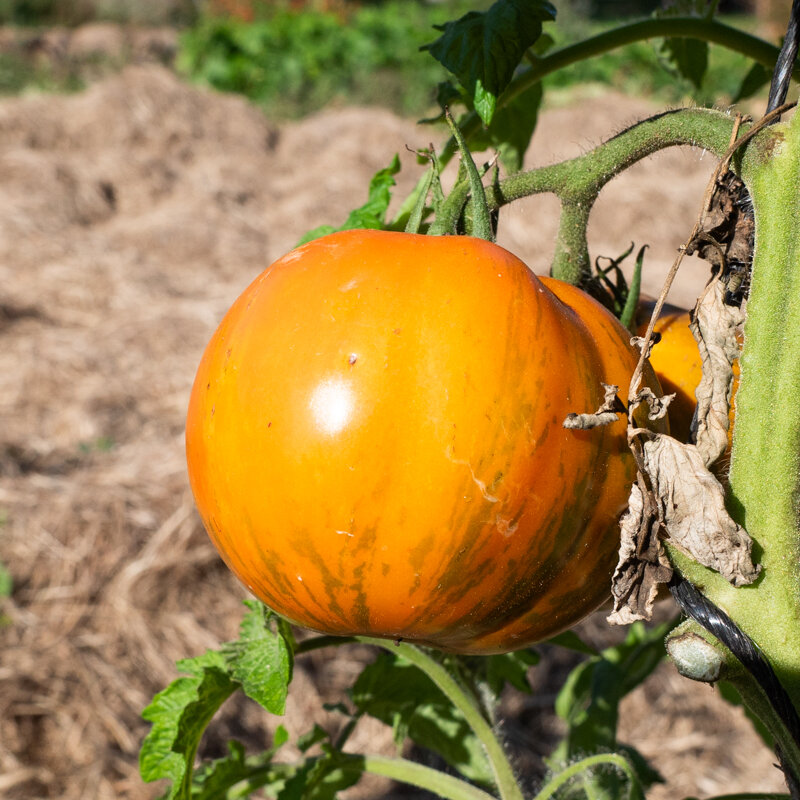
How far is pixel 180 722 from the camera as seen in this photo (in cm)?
93

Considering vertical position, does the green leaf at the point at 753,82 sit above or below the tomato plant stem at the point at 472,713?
above

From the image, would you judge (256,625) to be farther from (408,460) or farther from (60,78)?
(60,78)

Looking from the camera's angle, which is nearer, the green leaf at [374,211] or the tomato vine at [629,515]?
the tomato vine at [629,515]

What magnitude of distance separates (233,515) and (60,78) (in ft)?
36.1

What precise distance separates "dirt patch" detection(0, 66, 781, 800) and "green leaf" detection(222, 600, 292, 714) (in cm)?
47

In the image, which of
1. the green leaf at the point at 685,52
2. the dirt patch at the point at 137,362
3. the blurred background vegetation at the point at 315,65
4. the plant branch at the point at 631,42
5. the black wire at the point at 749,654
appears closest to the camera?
the black wire at the point at 749,654

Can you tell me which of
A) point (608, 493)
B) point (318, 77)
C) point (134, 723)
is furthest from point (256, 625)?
point (318, 77)

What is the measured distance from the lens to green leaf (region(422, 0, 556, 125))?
81cm

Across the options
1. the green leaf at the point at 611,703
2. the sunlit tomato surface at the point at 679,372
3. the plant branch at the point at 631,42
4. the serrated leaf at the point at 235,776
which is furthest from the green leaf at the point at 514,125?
the serrated leaf at the point at 235,776

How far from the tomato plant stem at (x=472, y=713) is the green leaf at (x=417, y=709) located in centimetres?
19

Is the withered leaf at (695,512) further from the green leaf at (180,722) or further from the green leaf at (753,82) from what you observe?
the green leaf at (753,82)

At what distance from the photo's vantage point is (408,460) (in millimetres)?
616

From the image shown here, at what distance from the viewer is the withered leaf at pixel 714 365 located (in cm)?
66

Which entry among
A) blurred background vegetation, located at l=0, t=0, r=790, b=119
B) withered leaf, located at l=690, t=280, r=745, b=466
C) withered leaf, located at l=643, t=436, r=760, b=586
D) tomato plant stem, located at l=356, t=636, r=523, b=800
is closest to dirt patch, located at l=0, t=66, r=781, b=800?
withered leaf, located at l=690, t=280, r=745, b=466
